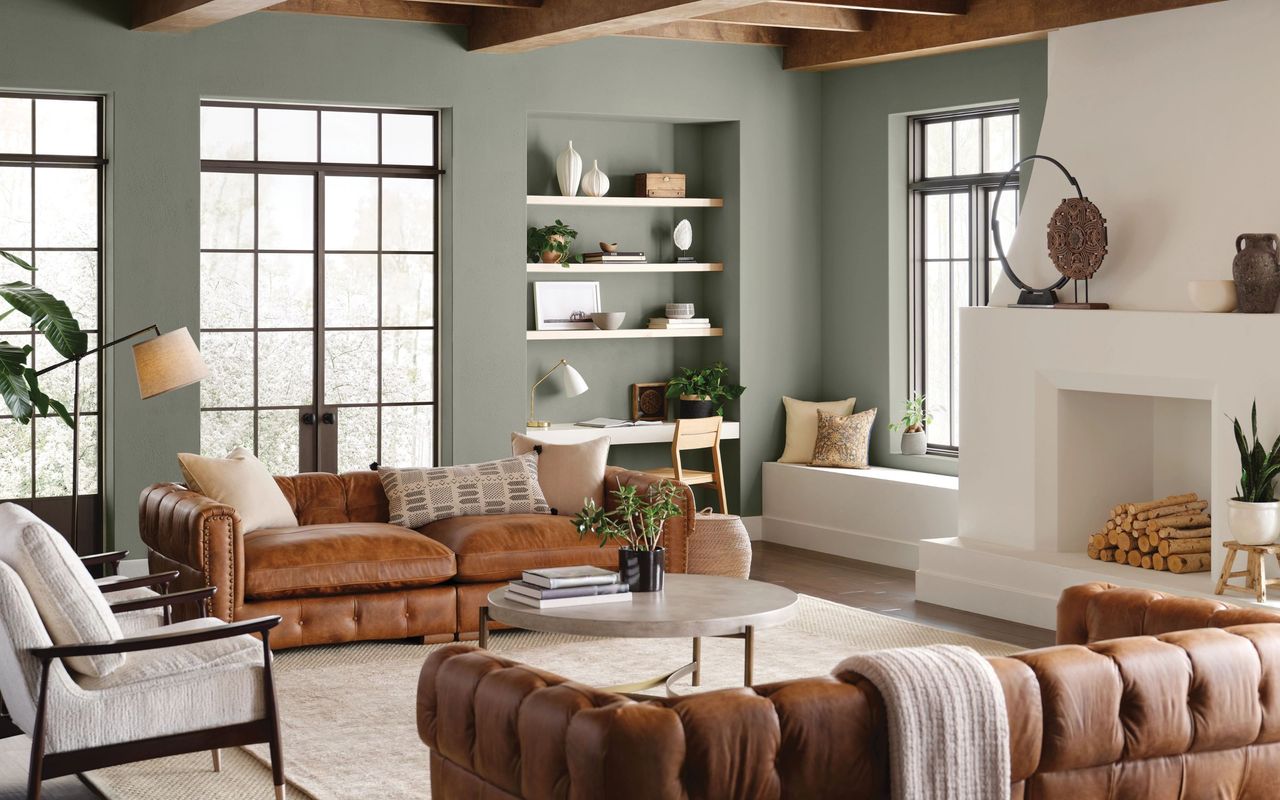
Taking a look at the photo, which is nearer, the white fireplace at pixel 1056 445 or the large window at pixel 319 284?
the white fireplace at pixel 1056 445

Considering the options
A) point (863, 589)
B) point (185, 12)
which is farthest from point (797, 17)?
point (185, 12)

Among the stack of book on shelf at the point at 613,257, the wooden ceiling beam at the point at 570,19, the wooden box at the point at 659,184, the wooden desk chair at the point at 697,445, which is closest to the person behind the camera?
the wooden ceiling beam at the point at 570,19

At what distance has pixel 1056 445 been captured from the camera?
7449mm

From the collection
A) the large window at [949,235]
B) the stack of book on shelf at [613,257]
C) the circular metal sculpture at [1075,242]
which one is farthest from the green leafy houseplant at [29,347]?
the large window at [949,235]

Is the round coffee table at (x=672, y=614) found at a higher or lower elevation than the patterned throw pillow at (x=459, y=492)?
lower

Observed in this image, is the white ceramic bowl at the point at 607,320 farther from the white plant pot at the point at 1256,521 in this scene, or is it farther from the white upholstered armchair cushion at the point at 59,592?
the white upholstered armchair cushion at the point at 59,592

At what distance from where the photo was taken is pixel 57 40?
778cm

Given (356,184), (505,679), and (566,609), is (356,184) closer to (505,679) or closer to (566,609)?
(566,609)

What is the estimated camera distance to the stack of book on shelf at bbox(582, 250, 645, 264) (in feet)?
31.4

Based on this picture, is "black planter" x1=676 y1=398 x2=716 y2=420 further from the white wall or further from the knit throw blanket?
the knit throw blanket

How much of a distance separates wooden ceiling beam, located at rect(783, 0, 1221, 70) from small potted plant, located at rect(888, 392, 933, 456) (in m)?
2.17

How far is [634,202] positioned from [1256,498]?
4490mm

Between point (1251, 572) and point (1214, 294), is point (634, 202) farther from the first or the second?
point (1251, 572)

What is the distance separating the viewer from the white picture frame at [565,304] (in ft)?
31.2
